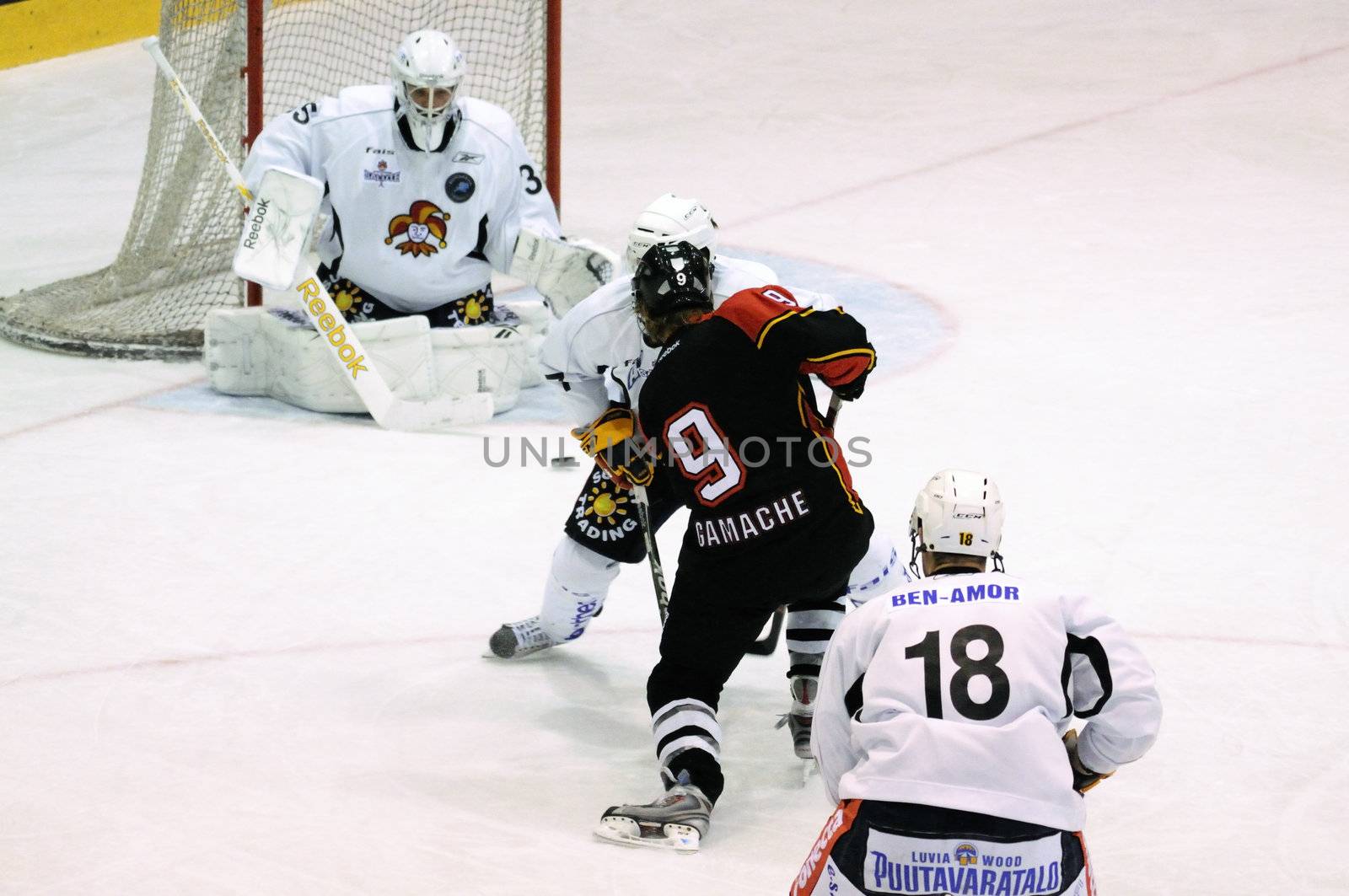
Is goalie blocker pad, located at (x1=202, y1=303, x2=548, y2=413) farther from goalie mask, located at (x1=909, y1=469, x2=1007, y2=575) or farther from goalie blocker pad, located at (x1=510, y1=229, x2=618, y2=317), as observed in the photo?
goalie mask, located at (x1=909, y1=469, x2=1007, y2=575)

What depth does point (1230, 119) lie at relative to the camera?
8516 mm

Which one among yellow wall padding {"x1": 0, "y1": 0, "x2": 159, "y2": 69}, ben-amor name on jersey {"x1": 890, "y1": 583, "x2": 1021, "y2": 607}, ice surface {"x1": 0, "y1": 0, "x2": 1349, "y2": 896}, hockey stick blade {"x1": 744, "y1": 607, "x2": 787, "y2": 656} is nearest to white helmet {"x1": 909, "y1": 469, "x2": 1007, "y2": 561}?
ben-amor name on jersey {"x1": 890, "y1": 583, "x2": 1021, "y2": 607}

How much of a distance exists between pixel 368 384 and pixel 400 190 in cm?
57

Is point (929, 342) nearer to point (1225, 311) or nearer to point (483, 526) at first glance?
point (1225, 311)

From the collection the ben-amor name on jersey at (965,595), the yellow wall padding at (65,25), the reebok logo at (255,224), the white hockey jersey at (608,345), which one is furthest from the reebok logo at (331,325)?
the yellow wall padding at (65,25)

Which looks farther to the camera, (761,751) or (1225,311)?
(1225,311)

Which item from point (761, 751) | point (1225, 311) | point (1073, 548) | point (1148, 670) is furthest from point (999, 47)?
point (1148, 670)

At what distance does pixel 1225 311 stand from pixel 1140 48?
13.4 feet

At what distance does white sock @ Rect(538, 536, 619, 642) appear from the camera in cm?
342

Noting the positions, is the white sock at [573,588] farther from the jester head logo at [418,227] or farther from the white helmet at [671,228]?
the jester head logo at [418,227]

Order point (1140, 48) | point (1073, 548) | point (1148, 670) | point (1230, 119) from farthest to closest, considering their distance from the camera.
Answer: point (1140, 48), point (1230, 119), point (1073, 548), point (1148, 670)

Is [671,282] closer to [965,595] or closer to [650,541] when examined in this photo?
[650,541]

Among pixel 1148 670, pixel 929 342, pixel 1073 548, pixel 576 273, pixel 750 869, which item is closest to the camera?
pixel 1148 670

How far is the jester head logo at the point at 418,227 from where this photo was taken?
17.0 feet
